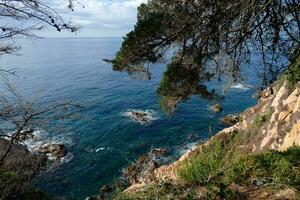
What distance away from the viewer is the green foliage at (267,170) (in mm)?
5259

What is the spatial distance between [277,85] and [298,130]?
18.8ft

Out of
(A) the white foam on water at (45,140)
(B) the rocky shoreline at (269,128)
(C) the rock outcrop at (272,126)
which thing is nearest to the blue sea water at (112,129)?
(A) the white foam on water at (45,140)

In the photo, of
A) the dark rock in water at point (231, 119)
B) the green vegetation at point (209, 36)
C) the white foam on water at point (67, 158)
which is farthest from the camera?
the dark rock in water at point (231, 119)

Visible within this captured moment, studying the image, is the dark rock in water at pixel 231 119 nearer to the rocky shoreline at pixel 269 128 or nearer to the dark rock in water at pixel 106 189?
the dark rock in water at pixel 106 189

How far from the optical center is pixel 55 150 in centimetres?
3042

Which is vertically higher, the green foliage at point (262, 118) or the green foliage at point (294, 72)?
the green foliage at point (294, 72)

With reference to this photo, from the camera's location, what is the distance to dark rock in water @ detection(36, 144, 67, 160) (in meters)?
29.8

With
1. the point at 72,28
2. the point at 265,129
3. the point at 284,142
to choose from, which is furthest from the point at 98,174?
the point at 72,28

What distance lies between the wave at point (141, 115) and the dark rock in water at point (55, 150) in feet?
31.8

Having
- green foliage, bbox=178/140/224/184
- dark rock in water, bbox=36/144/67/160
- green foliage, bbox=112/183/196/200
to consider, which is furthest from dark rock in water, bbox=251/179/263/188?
dark rock in water, bbox=36/144/67/160

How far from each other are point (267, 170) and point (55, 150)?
1065 inches

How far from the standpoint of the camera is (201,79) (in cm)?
1164

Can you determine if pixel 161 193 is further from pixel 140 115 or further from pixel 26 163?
pixel 140 115

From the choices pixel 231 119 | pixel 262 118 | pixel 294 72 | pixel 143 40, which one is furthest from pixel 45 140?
pixel 294 72
